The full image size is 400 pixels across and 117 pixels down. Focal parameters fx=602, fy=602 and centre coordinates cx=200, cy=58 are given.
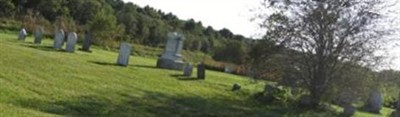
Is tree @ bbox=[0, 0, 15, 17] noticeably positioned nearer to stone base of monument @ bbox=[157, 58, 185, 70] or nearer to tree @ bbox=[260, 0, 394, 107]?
stone base of monument @ bbox=[157, 58, 185, 70]

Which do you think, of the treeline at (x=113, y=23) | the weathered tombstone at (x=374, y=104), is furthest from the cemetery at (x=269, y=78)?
the treeline at (x=113, y=23)

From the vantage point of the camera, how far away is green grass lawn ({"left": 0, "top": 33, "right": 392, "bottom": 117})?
462 inches

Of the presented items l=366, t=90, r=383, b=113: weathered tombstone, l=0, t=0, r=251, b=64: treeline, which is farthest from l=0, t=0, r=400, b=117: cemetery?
l=0, t=0, r=251, b=64: treeline

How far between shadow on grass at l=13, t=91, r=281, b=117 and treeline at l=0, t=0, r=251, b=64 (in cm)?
2785

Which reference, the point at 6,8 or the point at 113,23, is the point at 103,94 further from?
the point at 6,8

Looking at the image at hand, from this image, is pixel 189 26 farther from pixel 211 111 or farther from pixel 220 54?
pixel 211 111

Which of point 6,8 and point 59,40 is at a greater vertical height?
point 6,8

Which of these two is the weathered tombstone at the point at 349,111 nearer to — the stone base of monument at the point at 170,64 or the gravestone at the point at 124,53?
the gravestone at the point at 124,53

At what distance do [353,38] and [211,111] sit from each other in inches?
309

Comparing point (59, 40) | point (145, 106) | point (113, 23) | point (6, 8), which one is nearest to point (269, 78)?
point (145, 106)

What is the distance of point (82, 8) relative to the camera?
8075 centimetres

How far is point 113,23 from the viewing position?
1924 inches

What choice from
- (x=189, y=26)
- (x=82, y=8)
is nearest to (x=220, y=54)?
(x=82, y=8)

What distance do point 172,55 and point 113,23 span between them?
20624mm
